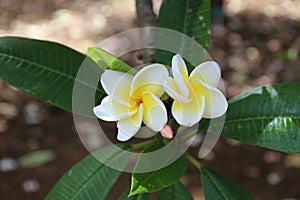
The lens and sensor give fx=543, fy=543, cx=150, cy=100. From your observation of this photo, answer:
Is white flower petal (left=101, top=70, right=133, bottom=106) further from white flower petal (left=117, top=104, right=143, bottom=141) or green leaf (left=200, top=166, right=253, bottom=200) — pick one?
green leaf (left=200, top=166, right=253, bottom=200)

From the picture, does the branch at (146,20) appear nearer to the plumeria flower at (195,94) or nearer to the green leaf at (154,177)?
the green leaf at (154,177)

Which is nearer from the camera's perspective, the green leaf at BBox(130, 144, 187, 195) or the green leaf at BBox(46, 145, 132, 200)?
the green leaf at BBox(130, 144, 187, 195)

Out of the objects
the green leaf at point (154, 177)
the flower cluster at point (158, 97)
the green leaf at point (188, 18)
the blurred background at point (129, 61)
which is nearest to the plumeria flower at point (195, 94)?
the flower cluster at point (158, 97)

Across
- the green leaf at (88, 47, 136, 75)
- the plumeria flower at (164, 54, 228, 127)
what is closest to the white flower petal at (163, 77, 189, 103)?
the plumeria flower at (164, 54, 228, 127)

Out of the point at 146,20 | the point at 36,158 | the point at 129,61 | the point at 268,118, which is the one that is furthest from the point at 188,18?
the point at 129,61

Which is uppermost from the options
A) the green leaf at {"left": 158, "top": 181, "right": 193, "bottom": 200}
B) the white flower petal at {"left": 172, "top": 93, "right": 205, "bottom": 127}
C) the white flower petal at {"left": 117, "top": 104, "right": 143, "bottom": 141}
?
the white flower petal at {"left": 172, "top": 93, "right": 205, "bottom": 127}

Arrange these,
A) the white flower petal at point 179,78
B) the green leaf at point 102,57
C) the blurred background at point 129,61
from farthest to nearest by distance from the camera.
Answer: the blurred background at point 129,61 → the green leaf at point 102,57 → the white flower petal at point 179,78
